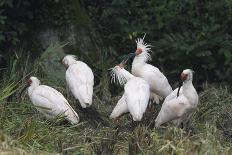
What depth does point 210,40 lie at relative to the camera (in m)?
12.0

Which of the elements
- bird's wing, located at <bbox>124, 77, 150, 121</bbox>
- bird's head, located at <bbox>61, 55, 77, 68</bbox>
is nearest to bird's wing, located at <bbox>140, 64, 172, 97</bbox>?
bird's wing, located at <bbox>124, 77, 150, 121</bbox>

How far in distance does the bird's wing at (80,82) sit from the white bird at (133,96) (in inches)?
17.3

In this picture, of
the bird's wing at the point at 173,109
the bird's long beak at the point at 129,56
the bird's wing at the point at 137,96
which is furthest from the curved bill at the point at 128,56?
the bird's wing at the point at 173,109

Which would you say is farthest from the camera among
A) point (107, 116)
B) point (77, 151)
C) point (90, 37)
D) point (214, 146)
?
point (90, 37)

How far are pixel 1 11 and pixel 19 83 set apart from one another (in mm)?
1084

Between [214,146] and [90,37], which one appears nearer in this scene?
[214,146]

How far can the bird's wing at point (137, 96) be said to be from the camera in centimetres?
980

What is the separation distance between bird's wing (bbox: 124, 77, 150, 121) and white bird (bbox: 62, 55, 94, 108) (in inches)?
22.6

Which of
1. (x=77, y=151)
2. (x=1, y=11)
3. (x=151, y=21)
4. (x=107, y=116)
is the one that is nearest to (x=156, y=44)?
Answer: (x=151, y=21)

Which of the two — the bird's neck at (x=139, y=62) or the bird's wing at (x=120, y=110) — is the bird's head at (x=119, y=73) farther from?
the bird's wing at (x=120, y=110)

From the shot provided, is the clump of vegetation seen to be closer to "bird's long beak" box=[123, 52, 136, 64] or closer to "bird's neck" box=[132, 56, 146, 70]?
"bird's long beak" box=[123, 52, 136, 64]

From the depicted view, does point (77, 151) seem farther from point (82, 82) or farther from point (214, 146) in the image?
point (82, 82)

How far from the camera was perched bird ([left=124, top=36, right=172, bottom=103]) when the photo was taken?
1111 cm

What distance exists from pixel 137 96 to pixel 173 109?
0.51 meters
